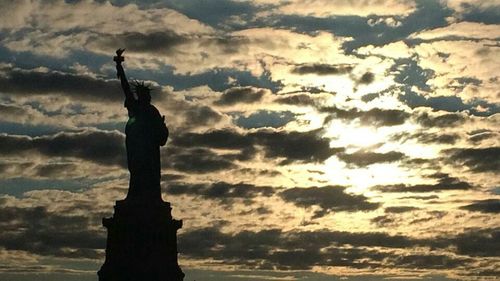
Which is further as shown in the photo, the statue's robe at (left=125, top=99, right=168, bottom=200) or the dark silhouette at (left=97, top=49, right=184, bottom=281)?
the statue's robe at (left=125, top=99, right=168, bottom=200)

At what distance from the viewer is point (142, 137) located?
45750 millimetres

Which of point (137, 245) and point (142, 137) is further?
point (142, 137)

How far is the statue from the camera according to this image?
45.6 metres

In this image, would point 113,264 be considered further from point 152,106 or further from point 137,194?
point 152,106

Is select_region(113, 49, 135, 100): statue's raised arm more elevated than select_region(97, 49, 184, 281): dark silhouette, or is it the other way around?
select_region(113, 49, 135, 100): statue's raised arm

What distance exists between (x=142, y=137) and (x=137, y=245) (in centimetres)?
420

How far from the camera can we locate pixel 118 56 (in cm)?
4581

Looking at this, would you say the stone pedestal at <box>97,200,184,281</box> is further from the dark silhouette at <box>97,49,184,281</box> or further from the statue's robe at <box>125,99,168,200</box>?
the statue's robe at <box>125,99,168,200</box>

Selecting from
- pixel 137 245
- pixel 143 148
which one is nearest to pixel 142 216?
pixel 137 245

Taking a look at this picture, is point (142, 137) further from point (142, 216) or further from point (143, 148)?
point (142, 216)

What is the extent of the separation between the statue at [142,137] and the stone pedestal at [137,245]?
909 millimetres

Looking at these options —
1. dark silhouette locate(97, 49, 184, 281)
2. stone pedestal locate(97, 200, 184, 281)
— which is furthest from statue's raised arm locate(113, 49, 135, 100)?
stone pedestal locate(97, 200, 184, 281)

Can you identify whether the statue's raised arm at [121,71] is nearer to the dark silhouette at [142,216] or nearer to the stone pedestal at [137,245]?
the dark silhouette at [142,216]

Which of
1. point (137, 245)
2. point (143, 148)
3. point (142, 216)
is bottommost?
point (137, 245)
